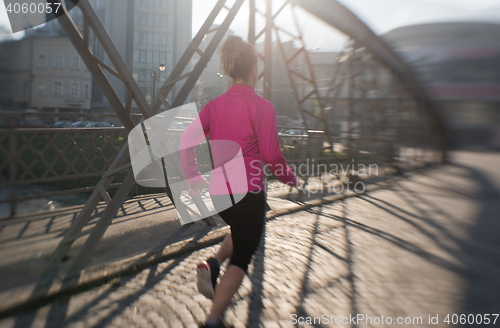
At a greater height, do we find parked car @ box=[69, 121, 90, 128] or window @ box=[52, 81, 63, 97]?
window @ box=[52, 81, 63, 97]

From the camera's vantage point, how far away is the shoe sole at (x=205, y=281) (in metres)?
2.22

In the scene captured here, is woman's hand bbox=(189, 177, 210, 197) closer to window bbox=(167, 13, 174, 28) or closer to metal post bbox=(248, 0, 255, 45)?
metal post bbox=(248, 0, 255, 45)

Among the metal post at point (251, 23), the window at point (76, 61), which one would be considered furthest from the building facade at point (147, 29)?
the metal post at point (251, 23)

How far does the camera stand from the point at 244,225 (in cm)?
206

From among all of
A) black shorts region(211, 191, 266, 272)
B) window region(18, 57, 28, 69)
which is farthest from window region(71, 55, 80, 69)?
black shorts region(211, 191, 266, 272)

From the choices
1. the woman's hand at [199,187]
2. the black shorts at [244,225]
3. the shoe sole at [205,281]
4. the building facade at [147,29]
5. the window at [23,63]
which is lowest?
the shoe sole at [205,281]

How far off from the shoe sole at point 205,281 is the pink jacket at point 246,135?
0.55 m

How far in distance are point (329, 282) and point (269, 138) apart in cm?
161

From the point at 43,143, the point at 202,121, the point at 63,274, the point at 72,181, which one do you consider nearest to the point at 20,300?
the point at 63,274

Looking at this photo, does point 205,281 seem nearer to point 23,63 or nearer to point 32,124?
point 23,63

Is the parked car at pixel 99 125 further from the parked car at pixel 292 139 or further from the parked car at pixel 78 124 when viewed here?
the parked car at pixel 292 139

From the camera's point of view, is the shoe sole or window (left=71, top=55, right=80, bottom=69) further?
window (left=71, top=55, right=80, bottom=69)

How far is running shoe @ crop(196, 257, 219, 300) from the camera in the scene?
7.31 ft
